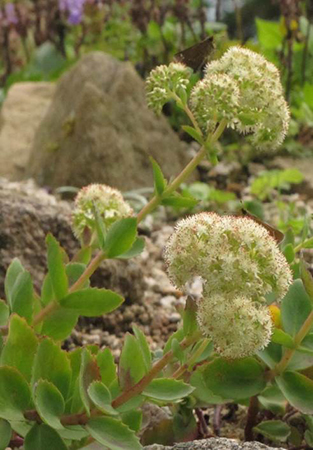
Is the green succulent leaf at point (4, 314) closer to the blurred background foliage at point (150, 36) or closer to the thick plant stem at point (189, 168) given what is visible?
the thick plant stem at point (189, 168)

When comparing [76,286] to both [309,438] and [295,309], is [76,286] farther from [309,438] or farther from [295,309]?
[309,438]

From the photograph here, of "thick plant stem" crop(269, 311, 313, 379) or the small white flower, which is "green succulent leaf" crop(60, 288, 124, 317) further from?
"thick plant stem" crop(269, 311, 313, 379)

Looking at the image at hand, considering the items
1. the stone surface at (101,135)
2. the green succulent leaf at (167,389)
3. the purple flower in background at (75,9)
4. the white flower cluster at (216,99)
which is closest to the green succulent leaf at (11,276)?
the green succulent leaf at (167,389)

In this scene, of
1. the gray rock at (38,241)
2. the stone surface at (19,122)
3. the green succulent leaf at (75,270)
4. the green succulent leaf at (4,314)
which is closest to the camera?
the green succulent leaf at (4,314)

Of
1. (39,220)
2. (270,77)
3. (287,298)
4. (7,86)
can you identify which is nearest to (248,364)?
(287,298)

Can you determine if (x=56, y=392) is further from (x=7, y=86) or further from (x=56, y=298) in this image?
(x=7, y=86)

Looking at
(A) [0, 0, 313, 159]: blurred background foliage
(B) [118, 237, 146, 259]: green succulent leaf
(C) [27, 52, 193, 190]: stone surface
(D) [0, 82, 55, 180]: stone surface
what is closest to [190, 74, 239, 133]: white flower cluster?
(B) [118, 237, 146, 259]: green succulent leaf

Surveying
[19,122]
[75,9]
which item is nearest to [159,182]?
[19,122]
